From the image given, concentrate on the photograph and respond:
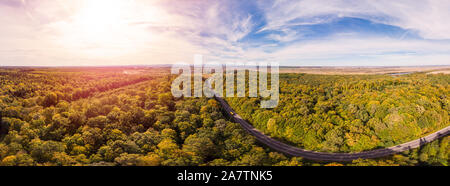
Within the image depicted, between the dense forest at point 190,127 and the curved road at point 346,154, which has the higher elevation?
the dense forest at point 190,127

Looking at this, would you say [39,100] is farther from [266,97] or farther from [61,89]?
[266,97]

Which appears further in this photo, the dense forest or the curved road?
the curved road

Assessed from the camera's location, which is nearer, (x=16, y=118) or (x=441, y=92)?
(x=16, y=118)

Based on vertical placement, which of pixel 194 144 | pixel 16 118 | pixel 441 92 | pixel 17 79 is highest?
pixel 17 79

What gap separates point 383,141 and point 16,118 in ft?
193

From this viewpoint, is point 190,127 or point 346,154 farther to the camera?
point 190,127

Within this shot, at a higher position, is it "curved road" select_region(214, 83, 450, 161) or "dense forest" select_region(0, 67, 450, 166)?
"dense forest" select_region(0, 67, 450, 166)

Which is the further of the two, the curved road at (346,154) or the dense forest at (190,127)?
the curved road at (346,154)

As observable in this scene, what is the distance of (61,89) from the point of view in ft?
136

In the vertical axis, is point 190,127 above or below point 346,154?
above

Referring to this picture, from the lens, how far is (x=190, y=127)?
30312 millimetres

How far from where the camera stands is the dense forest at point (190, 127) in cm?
2016

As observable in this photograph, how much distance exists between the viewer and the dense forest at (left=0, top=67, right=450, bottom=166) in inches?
794
